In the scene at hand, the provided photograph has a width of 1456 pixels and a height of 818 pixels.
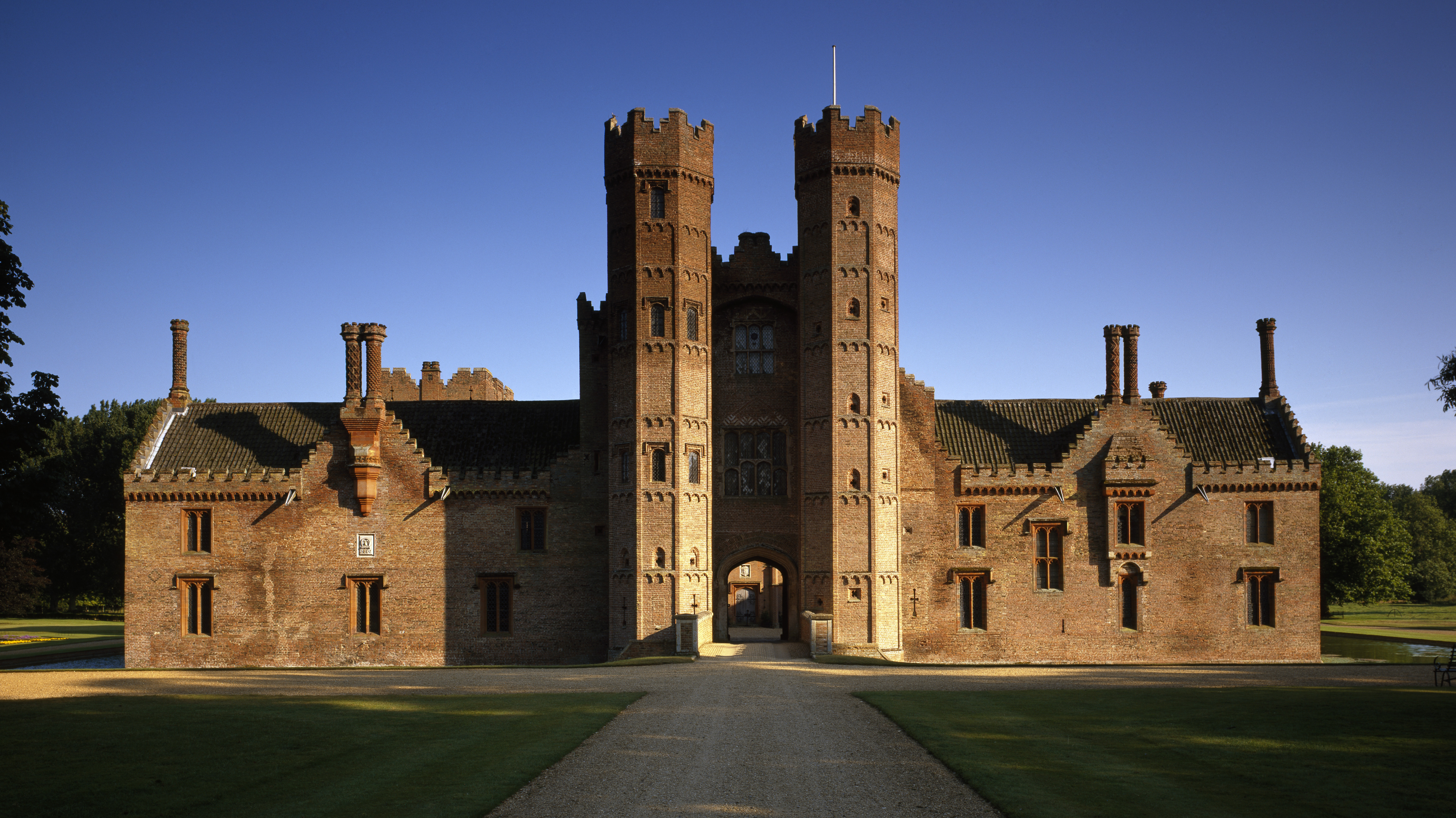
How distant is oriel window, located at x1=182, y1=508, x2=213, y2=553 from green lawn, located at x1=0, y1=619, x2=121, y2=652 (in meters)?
10.7

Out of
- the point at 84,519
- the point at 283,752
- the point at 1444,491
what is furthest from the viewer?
the point at 1444,491

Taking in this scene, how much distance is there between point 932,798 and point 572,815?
16.7ft

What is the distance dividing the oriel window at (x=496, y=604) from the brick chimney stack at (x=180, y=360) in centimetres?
1623

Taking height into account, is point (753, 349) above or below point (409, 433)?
above

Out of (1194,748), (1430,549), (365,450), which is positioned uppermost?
(365,450)

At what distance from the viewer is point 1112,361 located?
41.2m

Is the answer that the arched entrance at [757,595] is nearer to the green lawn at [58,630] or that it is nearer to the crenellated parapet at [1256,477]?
the crenellated parapet at [1256,477]

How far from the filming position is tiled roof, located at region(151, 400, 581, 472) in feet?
136

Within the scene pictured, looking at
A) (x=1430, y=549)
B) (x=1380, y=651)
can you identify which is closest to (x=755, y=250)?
(x=1380, y=651)

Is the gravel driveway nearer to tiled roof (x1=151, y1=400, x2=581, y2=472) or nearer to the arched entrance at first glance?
the arched entrance

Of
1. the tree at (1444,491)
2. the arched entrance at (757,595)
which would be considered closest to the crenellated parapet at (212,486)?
the arched entrance at (757,595)

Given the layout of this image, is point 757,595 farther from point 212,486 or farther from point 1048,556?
point 212,486

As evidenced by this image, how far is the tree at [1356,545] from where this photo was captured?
53812 millimetres

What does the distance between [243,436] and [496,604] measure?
13.2m
